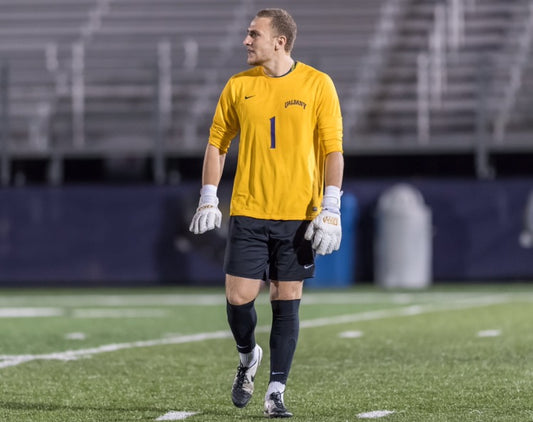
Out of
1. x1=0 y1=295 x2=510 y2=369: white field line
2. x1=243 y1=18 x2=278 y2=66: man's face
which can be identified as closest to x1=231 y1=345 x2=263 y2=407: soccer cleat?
x1=243 y1=18 x2=278 y2=66: man's face

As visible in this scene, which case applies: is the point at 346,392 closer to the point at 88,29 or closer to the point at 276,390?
the point at 276,390

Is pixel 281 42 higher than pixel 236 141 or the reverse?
higher

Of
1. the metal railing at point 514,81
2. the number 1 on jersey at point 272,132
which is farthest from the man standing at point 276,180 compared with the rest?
the metal railing at point 514,81

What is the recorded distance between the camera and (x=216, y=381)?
6.61 m

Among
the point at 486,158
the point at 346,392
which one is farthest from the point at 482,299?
the point at 346,392

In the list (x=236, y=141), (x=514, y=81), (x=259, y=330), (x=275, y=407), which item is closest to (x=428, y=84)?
(x=514, y=81)

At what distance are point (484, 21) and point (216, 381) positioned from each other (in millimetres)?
12542

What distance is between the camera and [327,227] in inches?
207

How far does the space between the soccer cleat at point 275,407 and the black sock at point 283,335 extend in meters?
0.13

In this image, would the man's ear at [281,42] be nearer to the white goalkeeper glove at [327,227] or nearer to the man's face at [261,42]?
the man's face at [261,42]

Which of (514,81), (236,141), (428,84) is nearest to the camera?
(236,141)

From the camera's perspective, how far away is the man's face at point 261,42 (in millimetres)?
5406

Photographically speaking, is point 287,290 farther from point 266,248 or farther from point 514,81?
point 514,81

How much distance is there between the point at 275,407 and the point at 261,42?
5.11 ft
